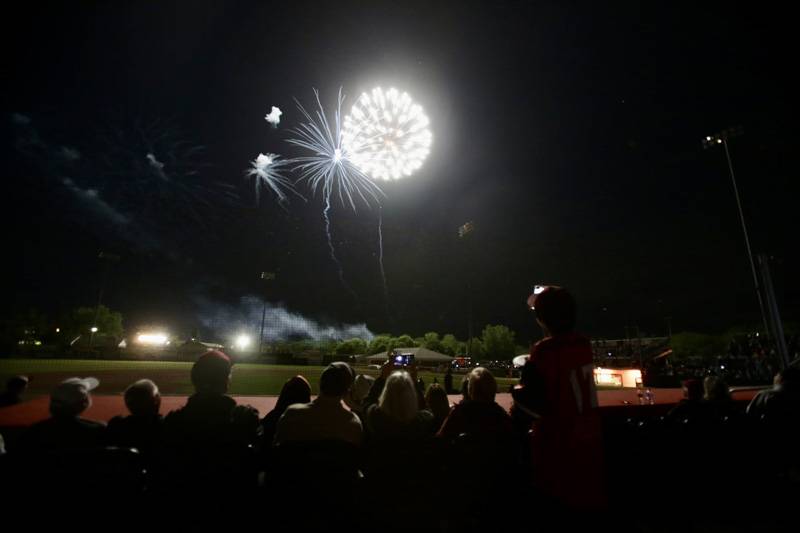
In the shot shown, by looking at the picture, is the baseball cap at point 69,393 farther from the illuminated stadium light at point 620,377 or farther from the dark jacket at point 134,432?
the illuminated stadium light at point 620,377

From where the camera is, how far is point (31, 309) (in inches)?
1347

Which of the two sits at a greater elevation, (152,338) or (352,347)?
(152,338)

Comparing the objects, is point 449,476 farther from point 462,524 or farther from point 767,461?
point 767,461

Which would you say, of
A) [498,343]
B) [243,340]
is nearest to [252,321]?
[243,340]

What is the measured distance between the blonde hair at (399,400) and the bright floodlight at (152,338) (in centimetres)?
9651

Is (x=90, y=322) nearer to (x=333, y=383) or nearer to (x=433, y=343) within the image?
(x=333, y=383)

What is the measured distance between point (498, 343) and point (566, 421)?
9325cm

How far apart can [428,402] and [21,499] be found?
4.26 meters

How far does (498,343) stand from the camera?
3578 inches

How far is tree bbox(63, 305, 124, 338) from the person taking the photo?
53094 millimetres

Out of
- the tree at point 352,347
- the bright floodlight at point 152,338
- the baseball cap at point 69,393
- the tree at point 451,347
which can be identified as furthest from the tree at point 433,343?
the baseball cap at point 69,393

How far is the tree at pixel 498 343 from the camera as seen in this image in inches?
3561

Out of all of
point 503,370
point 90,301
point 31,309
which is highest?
point 90,301

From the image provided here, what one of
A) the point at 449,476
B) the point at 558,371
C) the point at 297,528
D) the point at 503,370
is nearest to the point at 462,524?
the point at 449,476
